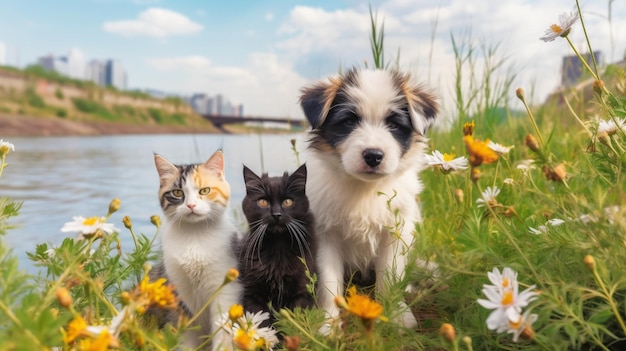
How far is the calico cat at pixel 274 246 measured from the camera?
8.82 ft

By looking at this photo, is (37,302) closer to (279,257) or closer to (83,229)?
(83,229)

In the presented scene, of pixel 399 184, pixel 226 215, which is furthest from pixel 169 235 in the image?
pixel 399 184

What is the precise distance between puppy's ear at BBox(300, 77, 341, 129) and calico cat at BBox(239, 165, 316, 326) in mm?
282

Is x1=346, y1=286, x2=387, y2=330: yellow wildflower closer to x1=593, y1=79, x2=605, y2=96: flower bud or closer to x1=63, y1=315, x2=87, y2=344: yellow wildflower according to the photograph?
x1=63, y1=315, x2=87, y2=344: yellow wildflower

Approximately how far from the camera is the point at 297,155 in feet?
13.3

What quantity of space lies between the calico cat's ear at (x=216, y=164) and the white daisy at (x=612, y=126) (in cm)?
178

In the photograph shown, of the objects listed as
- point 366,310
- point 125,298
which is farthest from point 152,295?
point 366,310

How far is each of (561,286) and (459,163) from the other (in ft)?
3.10

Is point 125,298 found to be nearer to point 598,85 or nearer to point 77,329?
point 77,329

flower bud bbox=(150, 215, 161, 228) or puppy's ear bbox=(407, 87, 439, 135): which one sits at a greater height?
puppy's ear bbox=(407, 87, 439, 135)

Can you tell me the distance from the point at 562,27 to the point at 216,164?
73.5 inches

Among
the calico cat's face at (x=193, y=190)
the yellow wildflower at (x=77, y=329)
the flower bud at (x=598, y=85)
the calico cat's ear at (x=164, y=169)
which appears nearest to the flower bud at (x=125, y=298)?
the yellow wildflower at (x=77, y=329)

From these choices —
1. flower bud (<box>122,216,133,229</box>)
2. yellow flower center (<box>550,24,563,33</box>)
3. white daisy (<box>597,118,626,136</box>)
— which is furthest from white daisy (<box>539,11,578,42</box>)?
flower bud (<box>122,216,133,229</box>)

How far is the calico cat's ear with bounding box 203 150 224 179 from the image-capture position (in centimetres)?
273
